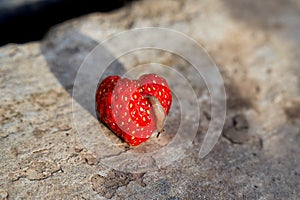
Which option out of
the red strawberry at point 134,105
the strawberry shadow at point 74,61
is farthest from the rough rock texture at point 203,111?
the red strawberry at point 134,105

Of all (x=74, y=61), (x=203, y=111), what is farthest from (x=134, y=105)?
(x=74, y=61)

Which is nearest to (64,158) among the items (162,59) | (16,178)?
(16,178)

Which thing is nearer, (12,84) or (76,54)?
(12,84)

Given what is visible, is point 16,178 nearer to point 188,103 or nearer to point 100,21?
point 188,103

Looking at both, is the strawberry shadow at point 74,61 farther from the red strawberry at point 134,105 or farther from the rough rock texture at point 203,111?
the red strawberry at point 134,105

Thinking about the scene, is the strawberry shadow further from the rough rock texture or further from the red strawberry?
the red strawberry

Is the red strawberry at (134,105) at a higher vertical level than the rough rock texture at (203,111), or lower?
higher
